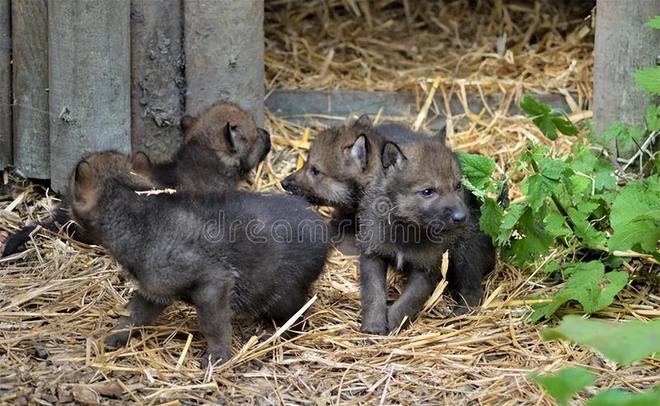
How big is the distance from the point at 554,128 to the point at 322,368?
2.45m

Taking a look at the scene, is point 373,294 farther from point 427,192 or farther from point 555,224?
point 555,224

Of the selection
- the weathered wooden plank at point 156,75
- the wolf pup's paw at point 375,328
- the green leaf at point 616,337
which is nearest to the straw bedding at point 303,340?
the wolf pup's paw at point 375,328

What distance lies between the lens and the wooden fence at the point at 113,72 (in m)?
7.44

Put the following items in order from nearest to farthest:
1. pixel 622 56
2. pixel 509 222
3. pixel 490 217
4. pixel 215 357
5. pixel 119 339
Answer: pixel 215 357 → pixel 119 339 → pixel 509 222 → pixel 490 217 → pixel 622 56

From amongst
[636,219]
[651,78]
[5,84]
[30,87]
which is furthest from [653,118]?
[5,84]

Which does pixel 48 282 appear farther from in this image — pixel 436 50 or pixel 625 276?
pixel 436 50

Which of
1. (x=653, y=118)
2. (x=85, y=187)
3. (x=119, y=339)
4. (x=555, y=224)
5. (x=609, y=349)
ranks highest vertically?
(x=653, y=118)

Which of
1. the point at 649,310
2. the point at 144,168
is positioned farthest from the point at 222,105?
the point at 649,310

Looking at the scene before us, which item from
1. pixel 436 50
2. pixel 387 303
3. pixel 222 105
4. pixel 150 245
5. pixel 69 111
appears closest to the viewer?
pixel 150 245

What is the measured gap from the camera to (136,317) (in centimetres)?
625

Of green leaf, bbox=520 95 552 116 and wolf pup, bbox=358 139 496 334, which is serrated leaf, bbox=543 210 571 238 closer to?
wolf pup, bbox=358 139 496 334

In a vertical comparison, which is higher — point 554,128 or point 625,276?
point 554,128

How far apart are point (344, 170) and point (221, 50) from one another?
1.34 meters

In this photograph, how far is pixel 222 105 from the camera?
8.07m
